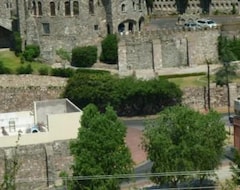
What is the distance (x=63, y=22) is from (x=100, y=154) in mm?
38308

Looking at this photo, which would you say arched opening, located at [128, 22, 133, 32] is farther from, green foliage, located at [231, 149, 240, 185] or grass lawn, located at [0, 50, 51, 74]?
green foliage, located at [231, 149, 240, 185]

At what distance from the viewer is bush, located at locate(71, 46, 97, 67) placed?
7700 cm

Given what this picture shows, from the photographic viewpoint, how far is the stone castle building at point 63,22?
263 ft

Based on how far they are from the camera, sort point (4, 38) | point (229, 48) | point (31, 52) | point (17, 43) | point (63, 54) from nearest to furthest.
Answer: point (229, 48) → point (63, 54) → point (31, 52) → point (17, 43) → point (4, 38)

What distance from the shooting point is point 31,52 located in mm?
78438

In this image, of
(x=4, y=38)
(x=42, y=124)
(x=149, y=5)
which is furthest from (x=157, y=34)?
(x=149, y=5)

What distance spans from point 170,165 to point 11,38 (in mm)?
41943

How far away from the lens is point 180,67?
77688mm

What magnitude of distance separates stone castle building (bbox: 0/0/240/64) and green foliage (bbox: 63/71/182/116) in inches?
425

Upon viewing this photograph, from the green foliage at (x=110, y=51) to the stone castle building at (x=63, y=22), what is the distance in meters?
2.08

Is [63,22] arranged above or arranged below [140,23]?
above

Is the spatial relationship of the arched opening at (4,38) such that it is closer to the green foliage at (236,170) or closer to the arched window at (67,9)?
the arched window at (67,9)

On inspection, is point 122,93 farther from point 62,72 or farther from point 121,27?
point 121,27

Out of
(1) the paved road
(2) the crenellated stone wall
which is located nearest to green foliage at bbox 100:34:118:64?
(2) the crenellated stone wall
